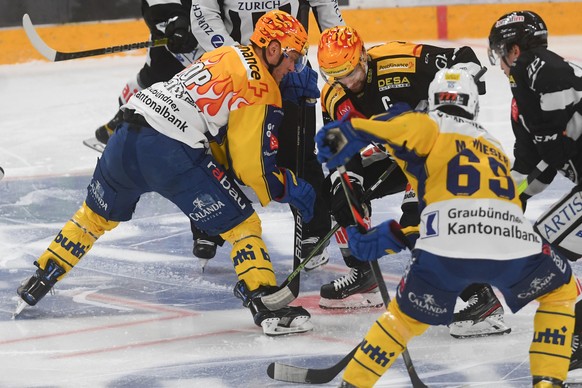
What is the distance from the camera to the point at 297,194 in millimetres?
4004

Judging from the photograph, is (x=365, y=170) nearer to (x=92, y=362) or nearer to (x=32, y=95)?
(x=92, y=362)

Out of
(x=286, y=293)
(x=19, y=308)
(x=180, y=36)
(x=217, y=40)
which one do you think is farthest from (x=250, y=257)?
(x=180, y=36)

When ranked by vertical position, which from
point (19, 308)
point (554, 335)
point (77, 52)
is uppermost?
point (77, 52)

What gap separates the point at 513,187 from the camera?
3086mm

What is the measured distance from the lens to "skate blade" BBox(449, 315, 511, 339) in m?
3.87

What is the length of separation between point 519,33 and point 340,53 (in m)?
0.62

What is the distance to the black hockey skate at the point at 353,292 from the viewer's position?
425 centimetres

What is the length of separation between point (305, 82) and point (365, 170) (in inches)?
16.3

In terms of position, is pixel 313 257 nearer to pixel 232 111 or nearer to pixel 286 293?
pixel 286 293

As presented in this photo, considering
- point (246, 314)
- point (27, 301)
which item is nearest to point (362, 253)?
point (246, 314)

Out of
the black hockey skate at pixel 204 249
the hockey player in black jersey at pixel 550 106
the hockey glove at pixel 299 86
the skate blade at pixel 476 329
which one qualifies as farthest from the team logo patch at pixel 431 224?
the black hockey skate at pixel 204 249

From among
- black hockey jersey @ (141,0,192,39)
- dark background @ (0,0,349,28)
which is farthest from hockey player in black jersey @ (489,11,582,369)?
dark background @ (0,0,349,28)

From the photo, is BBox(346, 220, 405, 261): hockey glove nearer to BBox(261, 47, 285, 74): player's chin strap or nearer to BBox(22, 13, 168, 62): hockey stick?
BBox(261, 47, 285, 74): player's chin strap

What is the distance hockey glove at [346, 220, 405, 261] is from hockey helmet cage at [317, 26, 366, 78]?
0.87 metres
